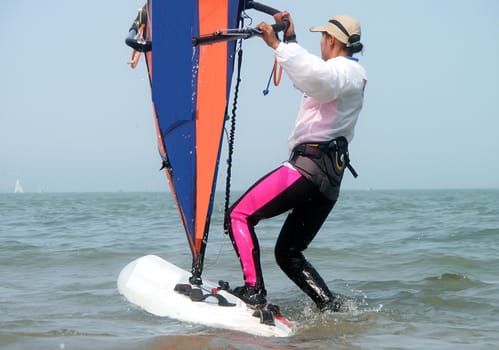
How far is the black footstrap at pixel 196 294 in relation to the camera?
441 cm

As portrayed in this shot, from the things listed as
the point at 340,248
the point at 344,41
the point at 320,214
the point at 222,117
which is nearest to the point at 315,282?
the point at 320,214

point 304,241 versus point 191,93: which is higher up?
point 191,93

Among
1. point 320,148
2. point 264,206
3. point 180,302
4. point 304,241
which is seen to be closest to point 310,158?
point 320,148

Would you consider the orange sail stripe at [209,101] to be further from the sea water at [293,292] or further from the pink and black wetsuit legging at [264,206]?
the sea water at [293,292]

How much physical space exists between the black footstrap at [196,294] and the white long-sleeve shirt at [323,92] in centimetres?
108

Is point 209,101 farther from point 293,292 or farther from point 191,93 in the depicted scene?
point 293,292

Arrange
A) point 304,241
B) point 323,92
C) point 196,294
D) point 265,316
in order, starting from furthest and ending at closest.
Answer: point 304,241, point 196,294, point 265,316, point 323,92

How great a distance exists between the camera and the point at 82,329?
171 inches

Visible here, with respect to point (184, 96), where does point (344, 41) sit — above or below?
above

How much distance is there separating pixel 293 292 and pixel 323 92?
2.66 meters

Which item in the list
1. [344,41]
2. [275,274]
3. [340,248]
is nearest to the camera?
[344,41]

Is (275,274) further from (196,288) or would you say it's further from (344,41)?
(344,41)

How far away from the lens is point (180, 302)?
14.8 ft

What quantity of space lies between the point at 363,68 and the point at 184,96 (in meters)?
1.18
